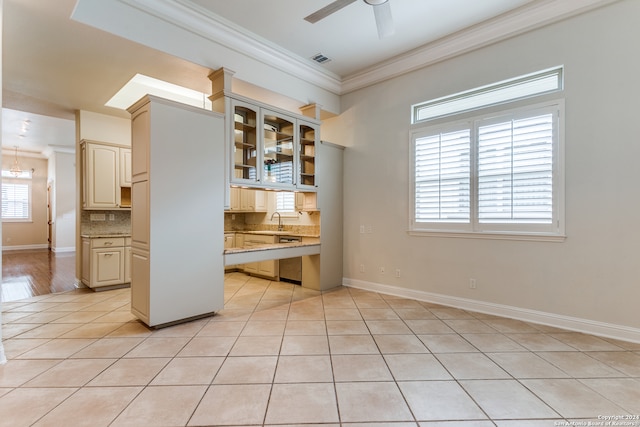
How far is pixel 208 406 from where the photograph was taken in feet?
6.48

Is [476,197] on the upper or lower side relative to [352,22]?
lower

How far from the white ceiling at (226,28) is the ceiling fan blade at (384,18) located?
0.56 meters

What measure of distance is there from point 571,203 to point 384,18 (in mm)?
2734

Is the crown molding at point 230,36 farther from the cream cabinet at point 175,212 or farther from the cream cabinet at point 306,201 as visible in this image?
the cream cabinet at point 306,201

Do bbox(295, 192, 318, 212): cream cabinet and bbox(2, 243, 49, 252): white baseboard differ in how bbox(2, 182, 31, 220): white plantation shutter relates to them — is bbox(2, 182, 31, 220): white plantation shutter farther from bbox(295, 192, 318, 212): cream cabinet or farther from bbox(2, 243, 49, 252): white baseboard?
bbox(295, 192, 318, 212): cream cabinet

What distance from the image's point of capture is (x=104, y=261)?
4.91 meters

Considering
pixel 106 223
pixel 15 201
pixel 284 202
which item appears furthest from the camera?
pixel 15 201

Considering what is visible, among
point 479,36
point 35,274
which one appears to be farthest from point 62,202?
point 479,36

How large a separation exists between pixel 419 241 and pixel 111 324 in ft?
13.1

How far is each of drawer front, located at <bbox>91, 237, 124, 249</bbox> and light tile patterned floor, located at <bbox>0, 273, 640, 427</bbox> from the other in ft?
4.07

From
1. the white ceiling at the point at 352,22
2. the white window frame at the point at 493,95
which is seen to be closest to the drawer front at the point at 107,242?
the white ceiling at the point at 352,22

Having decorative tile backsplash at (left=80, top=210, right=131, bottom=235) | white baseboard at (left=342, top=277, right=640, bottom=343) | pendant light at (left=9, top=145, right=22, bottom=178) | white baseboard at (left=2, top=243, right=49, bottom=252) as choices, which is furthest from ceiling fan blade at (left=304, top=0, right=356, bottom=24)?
white baseboard at (left=2, top=243, right=49, bottom=252)

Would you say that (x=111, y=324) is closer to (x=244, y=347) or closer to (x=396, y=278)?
(x=244, y=347)

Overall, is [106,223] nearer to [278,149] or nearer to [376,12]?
[278,149]
